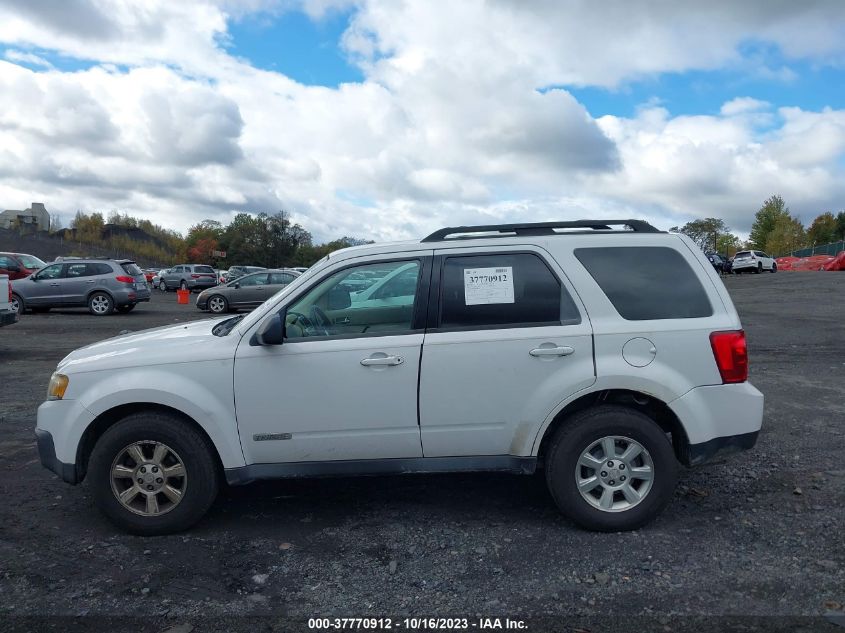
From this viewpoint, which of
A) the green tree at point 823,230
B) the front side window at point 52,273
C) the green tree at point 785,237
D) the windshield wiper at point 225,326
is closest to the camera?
the windshield wiper at point 225,326

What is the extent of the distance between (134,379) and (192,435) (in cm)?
49

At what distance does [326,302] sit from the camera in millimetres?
4461

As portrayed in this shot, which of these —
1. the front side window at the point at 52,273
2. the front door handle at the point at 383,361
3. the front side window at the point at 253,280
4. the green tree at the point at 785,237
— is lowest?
the front door handle at the point at 383,361

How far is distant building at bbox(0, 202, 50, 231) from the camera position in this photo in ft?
348

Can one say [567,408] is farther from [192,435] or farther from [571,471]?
[192,435]

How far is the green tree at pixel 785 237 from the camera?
94.1 m

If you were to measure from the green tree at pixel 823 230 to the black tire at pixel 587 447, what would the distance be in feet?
366

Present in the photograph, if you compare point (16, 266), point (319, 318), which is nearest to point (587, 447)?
point (319, 318)

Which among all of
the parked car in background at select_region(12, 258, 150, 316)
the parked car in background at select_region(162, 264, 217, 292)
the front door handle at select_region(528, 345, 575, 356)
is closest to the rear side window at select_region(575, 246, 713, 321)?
the front door handle at select_region(528, 345, 575, 356)

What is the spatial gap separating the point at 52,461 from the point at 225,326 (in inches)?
53.5

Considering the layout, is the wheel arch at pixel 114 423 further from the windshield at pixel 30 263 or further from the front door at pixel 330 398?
the windshield at pixel 30 263

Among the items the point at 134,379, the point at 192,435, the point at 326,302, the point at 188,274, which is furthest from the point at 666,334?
the point at 188,274

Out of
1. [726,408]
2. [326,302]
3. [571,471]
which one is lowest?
[571,471]

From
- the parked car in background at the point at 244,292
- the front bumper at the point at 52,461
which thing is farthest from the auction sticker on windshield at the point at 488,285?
the parked car in background at the point at 244,292
